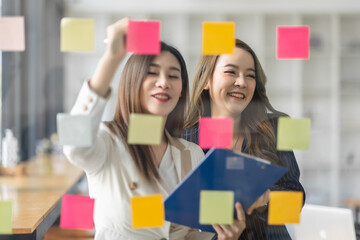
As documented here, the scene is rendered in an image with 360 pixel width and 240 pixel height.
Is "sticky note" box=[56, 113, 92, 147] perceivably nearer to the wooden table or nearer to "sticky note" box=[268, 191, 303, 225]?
the wooden table

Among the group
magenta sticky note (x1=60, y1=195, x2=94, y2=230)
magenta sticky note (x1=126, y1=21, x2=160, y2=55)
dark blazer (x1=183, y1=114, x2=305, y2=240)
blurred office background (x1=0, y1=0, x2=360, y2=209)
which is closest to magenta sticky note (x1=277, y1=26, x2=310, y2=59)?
blurred office background (x1=0, y1=0, x2=360, y2=209)

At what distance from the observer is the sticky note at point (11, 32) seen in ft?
2.60

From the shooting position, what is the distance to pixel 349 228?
1.12m

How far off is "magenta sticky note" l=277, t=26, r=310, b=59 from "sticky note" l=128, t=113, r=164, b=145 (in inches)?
11.8

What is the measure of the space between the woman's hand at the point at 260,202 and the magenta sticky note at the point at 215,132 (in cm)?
13

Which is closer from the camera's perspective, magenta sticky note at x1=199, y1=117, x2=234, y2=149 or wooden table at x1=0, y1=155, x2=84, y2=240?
magenta sticky note at x1=199, y1=117, x2=234, y2=149

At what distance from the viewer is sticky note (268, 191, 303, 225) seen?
2.71ft

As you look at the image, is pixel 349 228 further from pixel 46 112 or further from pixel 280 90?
pixel 46 112

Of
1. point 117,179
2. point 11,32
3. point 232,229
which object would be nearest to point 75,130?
point 117,179

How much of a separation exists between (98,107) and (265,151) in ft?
1.22

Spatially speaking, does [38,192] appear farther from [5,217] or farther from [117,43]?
[117,43]

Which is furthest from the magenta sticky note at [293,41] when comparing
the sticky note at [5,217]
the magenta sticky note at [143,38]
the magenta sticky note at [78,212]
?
the sticky note at [5,217]

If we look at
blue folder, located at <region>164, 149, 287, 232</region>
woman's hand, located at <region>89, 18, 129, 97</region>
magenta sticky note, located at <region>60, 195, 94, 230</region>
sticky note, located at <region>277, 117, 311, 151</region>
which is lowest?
magenta sticky note, located at <region>60, 195, 94, 230</region>

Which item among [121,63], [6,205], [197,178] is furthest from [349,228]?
[6,205]
